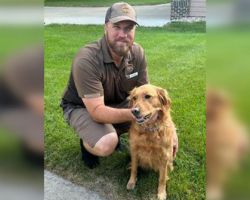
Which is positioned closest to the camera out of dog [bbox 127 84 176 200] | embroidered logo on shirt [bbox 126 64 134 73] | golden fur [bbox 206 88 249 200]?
golden fur [bbox 206 88 249 200]

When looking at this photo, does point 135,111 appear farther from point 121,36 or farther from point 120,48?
point 121,36

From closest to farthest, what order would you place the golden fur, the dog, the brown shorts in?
the golden fur < the dog < the brown shorts

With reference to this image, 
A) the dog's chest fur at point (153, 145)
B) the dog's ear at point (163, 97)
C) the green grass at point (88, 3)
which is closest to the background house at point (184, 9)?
the green grass at point (88, 3)

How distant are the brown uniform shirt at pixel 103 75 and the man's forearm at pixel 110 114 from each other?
0.52 feet

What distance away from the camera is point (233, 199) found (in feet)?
2.67

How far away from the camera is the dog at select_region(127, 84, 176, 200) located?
2.87 meters

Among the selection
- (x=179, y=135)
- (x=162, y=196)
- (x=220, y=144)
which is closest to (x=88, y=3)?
(x=179, y=135)

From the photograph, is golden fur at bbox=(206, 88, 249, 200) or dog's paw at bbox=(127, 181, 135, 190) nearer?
golden fur at bbox=(206, 88, 249, 200)

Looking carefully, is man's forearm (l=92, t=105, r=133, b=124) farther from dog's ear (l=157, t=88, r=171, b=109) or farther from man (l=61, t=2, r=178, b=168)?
dog's ear (l=157, t=88, r=171, b=109)

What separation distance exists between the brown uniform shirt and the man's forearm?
0.16 m

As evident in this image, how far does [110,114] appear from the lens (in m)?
2.97

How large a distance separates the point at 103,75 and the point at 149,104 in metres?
0.62

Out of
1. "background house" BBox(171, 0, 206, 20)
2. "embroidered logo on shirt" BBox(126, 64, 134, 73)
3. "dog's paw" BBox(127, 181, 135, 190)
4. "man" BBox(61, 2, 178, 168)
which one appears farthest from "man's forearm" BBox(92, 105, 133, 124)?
"background house" BBox(171, 0, 206, 20)

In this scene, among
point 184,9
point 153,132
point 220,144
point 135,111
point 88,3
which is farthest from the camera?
point 88,3
